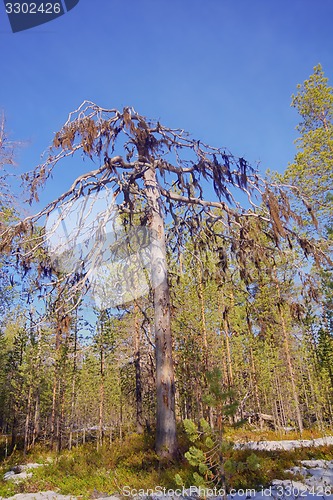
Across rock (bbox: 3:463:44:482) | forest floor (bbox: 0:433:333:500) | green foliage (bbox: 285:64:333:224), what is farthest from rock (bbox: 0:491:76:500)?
green foliage (bbox: 285:64:333:224)

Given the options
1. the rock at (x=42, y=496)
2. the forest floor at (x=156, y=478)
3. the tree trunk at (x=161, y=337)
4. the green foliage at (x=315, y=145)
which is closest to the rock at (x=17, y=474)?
the forest floor at (x=156, y=478)

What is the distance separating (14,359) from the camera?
19703 millimetres

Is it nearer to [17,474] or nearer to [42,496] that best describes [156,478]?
[42,496]

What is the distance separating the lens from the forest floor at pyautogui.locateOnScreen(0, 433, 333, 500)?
17.7ft

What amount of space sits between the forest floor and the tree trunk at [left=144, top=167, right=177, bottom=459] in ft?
1.73

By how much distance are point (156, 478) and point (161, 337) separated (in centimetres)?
251

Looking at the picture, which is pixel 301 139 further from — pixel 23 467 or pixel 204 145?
pixel 23 467

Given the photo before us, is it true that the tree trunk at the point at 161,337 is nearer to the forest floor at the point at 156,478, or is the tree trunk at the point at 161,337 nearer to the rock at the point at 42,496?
the forest floor at the point at 156,478

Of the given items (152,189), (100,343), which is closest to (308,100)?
(152,189)

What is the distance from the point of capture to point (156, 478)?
6.23 metres

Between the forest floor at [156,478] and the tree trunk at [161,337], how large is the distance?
528 millimetres

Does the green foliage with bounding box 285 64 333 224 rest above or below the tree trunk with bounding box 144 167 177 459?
above

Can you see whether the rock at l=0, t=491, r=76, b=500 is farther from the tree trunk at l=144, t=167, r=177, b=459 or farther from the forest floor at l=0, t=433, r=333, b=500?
the tree trunk at l=144, t=167, r=177, b=459

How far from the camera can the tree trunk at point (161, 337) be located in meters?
6.92
